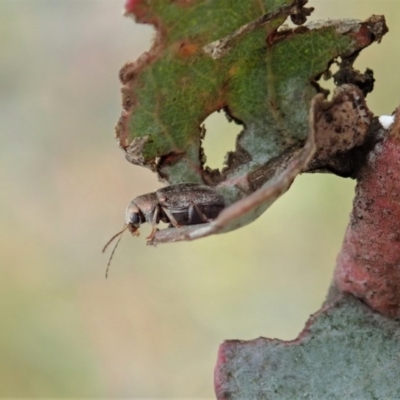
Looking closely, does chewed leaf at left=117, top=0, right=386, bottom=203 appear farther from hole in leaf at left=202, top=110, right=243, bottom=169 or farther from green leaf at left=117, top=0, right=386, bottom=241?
hole in leaf at left=202, top=110, right=243, bottom=169

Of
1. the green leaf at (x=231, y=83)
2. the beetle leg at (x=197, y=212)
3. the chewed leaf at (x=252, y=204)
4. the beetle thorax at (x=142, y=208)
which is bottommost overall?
the chewed leaf at (x=252, y=204)

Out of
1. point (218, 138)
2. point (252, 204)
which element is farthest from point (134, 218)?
point (218, 138)

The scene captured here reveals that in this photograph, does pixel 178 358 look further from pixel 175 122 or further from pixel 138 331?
pixel 175 122

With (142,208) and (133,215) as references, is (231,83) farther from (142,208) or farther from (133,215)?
(133,215)

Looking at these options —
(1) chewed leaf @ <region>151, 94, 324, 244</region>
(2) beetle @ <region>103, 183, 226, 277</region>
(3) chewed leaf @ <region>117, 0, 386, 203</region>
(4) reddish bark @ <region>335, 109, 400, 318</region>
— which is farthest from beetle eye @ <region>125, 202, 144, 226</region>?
(1) chewed leaf @ <region>151, 94, 324, 244</region>

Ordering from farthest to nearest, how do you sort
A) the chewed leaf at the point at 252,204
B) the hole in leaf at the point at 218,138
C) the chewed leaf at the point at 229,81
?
the hole in leaf at the point at 218,138
the chewed leaf at the point at 229,81
the chewed leaf at the point at 252,204

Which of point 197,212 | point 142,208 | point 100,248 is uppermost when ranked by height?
point 100,248

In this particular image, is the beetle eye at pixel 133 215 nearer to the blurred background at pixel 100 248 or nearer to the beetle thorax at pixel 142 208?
the beetle thorax at pixel 142 208

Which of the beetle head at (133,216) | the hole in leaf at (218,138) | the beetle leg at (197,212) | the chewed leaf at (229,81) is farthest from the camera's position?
the hole in leaf at (218,138)

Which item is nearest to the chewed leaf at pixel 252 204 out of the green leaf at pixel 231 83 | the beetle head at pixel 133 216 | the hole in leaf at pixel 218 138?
the green leaf at pixel 231 83
